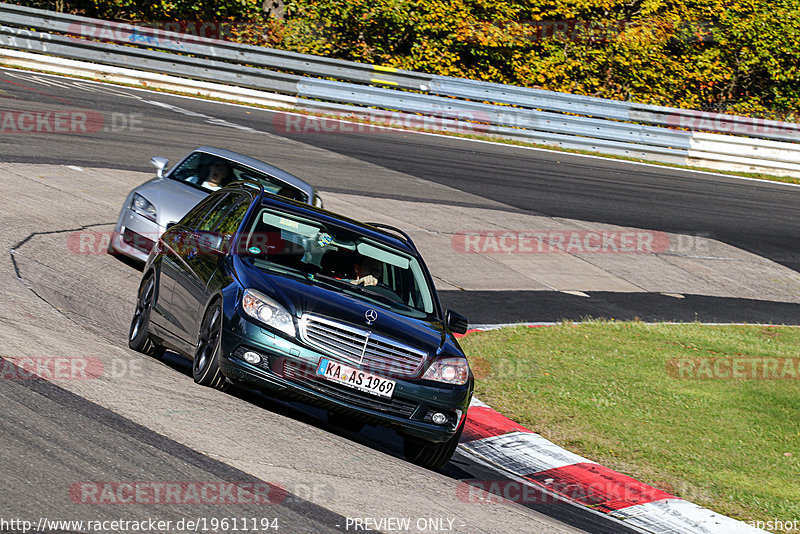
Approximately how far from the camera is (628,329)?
13180 mm

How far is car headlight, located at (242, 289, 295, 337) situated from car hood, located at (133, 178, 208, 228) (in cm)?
467

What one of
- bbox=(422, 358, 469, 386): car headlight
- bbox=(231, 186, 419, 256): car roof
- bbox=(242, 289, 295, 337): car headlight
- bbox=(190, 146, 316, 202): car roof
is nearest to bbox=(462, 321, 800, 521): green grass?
bbox=(422, 358, 469, 386): car headlight

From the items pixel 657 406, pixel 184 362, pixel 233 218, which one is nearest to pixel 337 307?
pixel 233 218

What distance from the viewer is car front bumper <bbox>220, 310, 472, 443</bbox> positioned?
7035mm

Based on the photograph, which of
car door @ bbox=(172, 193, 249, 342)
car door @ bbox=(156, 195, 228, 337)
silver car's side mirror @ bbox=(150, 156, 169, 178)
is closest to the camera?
car door @ bbox=(172, 193, 249, 342)

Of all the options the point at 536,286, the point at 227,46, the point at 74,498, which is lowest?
the point at 536,286

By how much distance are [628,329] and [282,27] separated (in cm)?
1981

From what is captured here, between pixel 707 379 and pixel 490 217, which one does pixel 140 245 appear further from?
A: pixel 490 217

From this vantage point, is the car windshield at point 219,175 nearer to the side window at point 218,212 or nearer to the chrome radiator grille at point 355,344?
the side window at point 218,212

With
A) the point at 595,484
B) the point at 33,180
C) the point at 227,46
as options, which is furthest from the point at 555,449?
the point at 227,46

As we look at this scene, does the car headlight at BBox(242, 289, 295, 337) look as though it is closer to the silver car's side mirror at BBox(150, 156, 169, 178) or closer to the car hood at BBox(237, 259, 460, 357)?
the car hood at BBox(237, 259, 460, 357)

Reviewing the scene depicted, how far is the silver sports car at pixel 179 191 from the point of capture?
468 inches

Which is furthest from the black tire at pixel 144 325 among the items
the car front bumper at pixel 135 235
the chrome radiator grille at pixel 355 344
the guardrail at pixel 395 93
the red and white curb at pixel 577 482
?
the guardrail at pixel 395 93

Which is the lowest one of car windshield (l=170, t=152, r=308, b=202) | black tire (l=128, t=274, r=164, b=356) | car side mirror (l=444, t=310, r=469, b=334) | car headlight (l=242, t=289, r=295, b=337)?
black tire (l=128, t=274, r=164, b=356)
